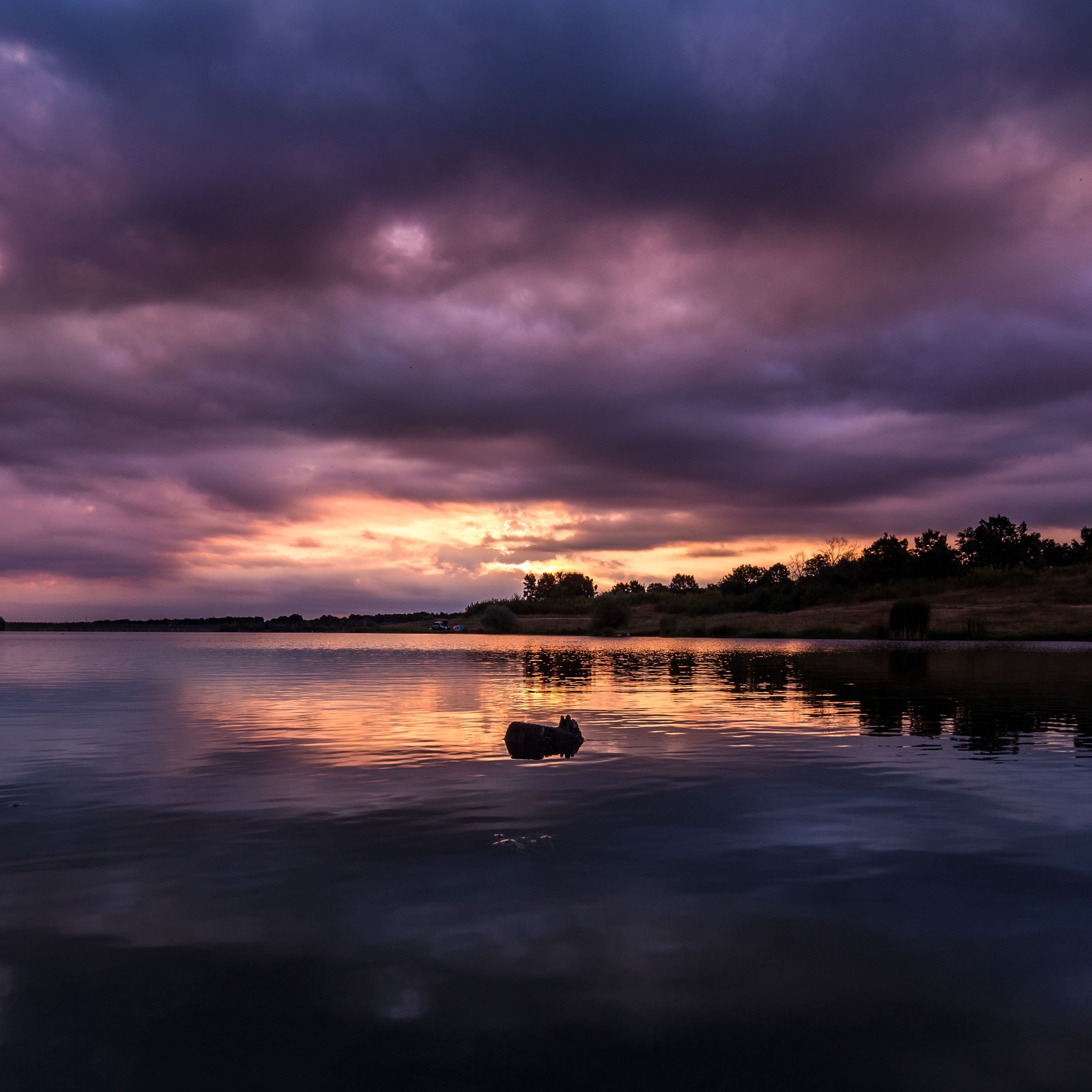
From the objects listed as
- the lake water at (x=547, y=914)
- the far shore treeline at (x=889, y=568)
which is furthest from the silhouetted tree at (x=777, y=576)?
the lake water at (x=547, y=914)

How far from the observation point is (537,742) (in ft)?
66.0

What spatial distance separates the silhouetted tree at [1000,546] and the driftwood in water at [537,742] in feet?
522

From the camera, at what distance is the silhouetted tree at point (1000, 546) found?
6240 inches

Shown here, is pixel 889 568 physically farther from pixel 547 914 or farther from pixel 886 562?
pixel 547 914

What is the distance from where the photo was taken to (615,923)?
8.68m

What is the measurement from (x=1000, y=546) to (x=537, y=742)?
549 feet

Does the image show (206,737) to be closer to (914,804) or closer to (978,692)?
(914,804)

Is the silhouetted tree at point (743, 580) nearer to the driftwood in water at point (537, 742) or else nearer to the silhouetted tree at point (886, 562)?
the silhouetted tree at point (886, 562)

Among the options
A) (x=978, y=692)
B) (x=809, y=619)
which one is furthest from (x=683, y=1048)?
(x=809, y=619)

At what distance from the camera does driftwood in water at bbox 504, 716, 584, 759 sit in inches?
790

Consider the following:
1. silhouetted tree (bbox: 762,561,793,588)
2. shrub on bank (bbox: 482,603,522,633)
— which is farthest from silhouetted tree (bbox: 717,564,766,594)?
shrub on bank (bbox: 482,603,522,633)

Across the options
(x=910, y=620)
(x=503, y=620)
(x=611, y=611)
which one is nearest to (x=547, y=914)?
(x=910, y=620)

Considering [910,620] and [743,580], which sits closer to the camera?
[910,620]

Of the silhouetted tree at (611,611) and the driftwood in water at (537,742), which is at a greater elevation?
the silhouetted tree at (611,611)
